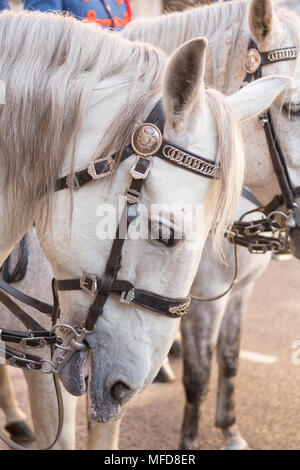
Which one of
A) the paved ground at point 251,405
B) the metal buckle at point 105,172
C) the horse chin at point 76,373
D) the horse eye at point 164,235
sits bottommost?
the paved ground at point 251,405

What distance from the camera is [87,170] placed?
1378 millimetres

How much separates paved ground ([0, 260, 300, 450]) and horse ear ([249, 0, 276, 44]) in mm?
1103

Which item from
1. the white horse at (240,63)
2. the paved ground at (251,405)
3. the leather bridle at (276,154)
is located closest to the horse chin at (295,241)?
the leather bridle at (276,154)

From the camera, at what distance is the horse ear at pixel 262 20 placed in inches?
80.3

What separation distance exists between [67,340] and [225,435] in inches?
79.9

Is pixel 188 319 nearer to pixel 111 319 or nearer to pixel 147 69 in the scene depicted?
pixel 111 319

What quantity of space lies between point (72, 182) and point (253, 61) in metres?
1.06

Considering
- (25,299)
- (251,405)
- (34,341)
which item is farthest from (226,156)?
(251,405)

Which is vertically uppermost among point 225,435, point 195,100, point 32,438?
point 195,100

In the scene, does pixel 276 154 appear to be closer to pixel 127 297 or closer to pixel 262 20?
pixel 262 20

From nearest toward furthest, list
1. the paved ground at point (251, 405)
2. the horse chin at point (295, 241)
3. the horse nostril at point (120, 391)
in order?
the horse nostril at point (120, 391) → the horse chin at point (295, 241) → the paved ground at point (251, 405)

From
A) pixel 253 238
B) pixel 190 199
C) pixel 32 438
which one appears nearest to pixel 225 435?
pixel 32 438

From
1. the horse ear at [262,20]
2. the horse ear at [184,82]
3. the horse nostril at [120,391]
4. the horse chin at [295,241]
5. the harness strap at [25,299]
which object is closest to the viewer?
the horse ear at [184,82]

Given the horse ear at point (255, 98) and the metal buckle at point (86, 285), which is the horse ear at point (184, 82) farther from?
the metal buckle at point (86, 285)
